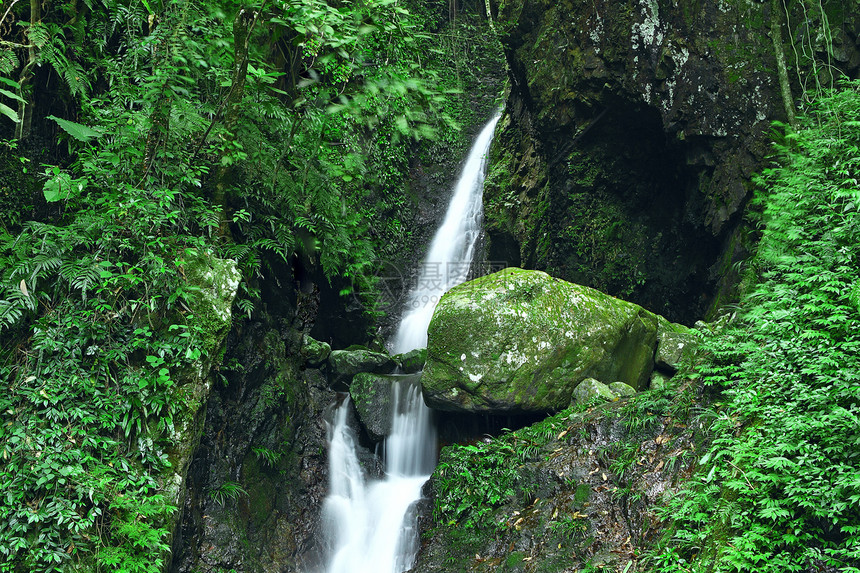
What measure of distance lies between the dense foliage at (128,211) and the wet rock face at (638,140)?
118 inches

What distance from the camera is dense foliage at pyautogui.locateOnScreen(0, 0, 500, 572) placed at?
4.39m

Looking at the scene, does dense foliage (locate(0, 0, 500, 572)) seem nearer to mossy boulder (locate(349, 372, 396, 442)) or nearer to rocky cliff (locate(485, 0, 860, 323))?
mossy boulder (locate(349, 372, 396, 442))

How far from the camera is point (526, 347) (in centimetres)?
697

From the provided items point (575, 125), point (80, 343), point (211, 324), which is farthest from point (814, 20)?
point (80, 343)

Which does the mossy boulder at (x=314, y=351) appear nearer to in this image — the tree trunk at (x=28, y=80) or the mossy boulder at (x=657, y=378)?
the tree trunk at (x=28, y=80)

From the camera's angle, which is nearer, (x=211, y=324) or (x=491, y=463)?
(x=211, y=324)

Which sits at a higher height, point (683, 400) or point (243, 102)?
point (243, 102)

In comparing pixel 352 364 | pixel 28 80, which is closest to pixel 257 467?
pixel 352 364

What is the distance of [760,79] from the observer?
7.05 m

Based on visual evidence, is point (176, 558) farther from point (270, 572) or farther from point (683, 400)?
point (683, 400)

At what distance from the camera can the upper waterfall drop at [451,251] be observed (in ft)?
37.7

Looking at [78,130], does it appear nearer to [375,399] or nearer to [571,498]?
[375,399]

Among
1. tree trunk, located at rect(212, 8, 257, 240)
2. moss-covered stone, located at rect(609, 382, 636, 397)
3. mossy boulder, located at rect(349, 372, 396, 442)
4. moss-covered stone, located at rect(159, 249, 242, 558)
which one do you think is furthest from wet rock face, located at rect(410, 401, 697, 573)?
tree trunk, located at rect(212, 8, 257, 240)

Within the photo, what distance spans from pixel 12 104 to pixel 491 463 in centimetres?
624
